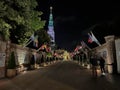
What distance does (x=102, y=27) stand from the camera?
62562mm

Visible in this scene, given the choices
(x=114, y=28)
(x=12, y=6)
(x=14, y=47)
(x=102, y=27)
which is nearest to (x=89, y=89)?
(x=12, y=6)

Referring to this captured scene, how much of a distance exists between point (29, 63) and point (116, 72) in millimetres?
21401

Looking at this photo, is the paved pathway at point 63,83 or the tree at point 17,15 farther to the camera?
the tree at point 17,15

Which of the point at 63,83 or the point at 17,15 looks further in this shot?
the point at 17,15

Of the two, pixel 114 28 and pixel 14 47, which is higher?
pixel 114 28

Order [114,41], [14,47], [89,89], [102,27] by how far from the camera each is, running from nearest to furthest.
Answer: [89,89] → [114,41] → [14,47] → [102,27]

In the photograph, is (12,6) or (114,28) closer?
(12,6)

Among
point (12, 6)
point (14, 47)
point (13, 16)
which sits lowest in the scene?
point (14, 47)

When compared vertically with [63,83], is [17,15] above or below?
above

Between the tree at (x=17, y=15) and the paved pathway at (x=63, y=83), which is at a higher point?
the tree at (x=17, y=15)

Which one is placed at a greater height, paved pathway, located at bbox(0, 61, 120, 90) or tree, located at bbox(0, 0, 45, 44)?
tree, located at bbox(0, 0, 45, 44)

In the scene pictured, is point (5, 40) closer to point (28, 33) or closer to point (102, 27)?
point (28, 33)

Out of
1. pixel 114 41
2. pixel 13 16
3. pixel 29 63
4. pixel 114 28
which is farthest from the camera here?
pixel 114 28

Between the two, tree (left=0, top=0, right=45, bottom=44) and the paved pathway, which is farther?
tree (left=0, top=0, right=45, bottom=44)
